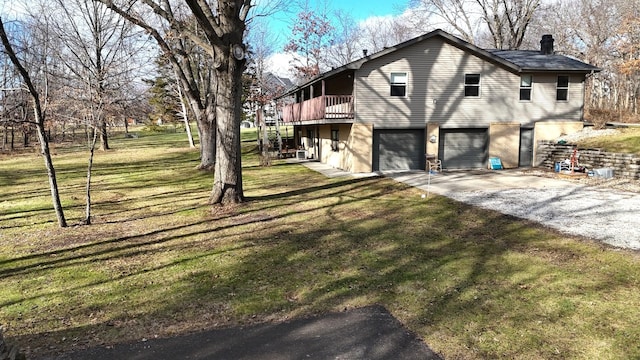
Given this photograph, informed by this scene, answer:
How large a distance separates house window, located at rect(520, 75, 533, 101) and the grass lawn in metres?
11.3

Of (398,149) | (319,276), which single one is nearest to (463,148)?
(398,149)

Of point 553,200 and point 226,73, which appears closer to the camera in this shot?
point 226,73

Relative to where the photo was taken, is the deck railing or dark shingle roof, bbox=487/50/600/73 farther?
dark shingle roof, bbox=487/50/600/73

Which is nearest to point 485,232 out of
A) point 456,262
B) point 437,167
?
point 456,262

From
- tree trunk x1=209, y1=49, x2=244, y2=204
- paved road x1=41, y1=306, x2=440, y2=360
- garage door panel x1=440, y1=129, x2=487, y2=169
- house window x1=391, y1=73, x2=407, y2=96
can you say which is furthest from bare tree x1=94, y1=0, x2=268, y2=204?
garage door panel x1=440, y1=129, x2=487, y2=169

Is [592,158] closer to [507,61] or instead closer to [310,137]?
[507,61]

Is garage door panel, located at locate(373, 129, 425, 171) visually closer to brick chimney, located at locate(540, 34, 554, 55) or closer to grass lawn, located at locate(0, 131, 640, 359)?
grass lawn, located at locate(0, 131, 640, 359)

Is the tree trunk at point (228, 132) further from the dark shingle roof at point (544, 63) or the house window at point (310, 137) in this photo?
the house window at point (310, 137)

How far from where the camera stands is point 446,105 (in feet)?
62.4

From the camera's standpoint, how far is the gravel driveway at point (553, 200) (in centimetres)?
884

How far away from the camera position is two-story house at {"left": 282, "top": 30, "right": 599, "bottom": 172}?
1822 cm

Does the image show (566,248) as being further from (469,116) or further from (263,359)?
(469,116)

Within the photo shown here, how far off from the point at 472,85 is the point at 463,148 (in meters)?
2.98

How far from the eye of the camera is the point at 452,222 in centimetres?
966
